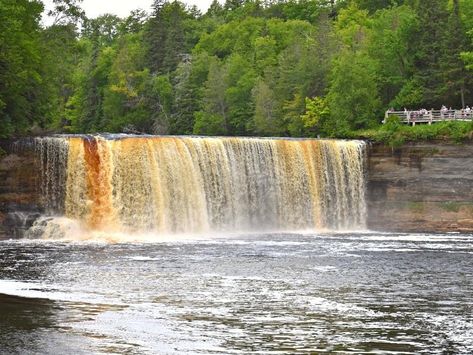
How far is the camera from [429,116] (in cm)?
5522

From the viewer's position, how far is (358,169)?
5178 cm

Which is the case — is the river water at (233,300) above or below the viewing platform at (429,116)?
below

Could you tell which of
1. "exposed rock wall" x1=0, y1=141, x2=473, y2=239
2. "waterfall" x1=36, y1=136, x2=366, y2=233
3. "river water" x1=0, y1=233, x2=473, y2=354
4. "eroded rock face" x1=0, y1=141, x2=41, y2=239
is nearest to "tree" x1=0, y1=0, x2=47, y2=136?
"eroded rock face" x1=0, y1=141, x2=41, y2=239

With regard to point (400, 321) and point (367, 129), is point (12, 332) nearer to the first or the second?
point (400, 321)

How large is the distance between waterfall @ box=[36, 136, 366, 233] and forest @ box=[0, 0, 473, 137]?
181 inches

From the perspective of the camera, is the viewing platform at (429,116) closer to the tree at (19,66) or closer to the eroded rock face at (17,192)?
the tree at (19,66)

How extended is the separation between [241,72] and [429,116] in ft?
111

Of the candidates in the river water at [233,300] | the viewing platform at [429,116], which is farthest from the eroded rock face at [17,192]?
the viewing platform at [429,116]

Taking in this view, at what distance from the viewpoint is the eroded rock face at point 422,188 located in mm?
49625

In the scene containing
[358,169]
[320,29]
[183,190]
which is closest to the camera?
[183,190]

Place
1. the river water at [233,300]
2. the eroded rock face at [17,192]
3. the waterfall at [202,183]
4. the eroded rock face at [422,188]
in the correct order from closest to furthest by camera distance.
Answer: the river water at [233,300], the eroded rock face at [17,192], the waterfall at [202,183], the eroded rock face at [422,188]

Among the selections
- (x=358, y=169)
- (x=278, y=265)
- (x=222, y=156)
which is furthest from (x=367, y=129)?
(x=278, y=265)

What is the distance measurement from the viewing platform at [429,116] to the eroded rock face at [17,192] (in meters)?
24.5

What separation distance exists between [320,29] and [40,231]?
40998 mm
